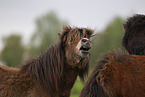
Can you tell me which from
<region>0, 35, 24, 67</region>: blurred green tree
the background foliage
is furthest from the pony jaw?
the background foliage

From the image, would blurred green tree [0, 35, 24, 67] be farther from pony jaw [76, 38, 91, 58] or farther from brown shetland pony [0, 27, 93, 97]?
pony jaw [76, 38, 91, 58]

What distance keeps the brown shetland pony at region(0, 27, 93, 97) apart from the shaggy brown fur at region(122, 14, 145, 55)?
3.20 ft

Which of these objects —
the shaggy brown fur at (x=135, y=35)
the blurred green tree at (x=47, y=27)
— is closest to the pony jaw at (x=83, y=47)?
the shaggy brown fur at (x=135, y=35)

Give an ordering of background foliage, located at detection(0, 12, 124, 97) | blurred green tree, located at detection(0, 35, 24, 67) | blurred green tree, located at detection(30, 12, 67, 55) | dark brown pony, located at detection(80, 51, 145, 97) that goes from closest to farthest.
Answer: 1. dark brown pony, located at detection(80, 51, 145, 97)
2. blurred green tree, located at detection(0, 35, 24, 67)
3. background foliage, located at detection(0, 12, 124, 97)
4. blurred green tree, located at detection(30, 12, 67, 55)

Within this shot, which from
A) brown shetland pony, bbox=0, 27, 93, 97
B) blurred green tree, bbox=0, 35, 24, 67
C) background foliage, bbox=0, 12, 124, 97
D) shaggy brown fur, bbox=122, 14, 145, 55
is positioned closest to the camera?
brown shetland pony, bbox=0, 27, 93, 97

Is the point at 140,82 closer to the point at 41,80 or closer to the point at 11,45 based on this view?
the point at 41,80

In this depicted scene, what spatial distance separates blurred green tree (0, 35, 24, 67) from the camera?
102 ft

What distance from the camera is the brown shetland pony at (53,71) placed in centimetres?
385

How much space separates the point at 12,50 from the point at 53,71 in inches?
1288

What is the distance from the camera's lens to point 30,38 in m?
38.8

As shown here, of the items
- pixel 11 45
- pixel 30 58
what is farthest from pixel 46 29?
pixel 30 58

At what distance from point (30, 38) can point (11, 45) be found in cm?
429

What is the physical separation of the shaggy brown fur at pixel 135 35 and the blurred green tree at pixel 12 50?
2800cm

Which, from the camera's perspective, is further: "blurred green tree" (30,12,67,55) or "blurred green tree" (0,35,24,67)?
"blurred green tree" (30,12,67,55)
